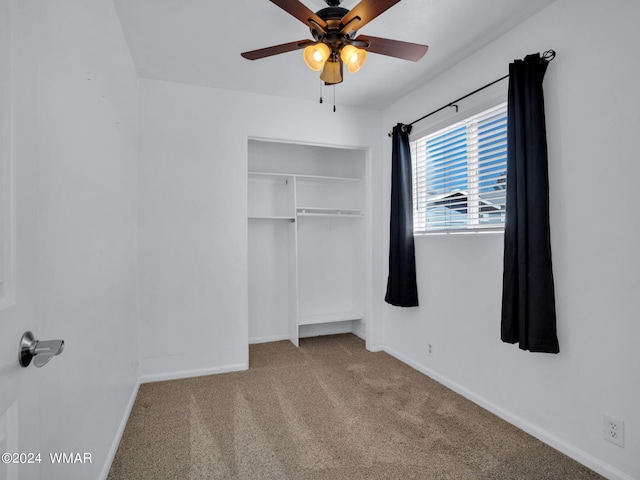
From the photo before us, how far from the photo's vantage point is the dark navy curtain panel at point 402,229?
132 inches

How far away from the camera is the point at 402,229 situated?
134 inches

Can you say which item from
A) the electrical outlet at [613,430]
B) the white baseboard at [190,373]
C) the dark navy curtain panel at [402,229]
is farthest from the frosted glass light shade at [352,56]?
the white baseboard at [190,373]

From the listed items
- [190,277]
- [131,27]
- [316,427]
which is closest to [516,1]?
[131,27]

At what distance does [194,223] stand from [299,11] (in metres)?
2.10

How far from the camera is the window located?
2.56m

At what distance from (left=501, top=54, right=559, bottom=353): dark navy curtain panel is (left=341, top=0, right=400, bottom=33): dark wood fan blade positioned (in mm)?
1083

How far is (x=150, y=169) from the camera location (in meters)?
3.14

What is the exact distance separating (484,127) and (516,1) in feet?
2.58

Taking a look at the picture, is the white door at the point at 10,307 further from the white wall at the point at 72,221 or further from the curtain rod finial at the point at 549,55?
the curtain rod finial at the point at 549,55

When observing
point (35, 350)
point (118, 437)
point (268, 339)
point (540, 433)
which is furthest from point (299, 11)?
point (268, 339)

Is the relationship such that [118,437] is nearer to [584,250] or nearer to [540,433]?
[540,433]

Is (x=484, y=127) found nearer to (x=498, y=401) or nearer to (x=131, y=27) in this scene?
(x=498, y=401)

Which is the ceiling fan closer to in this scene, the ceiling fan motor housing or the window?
the ceiling fan motor housing

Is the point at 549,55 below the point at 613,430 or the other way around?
the other way around
